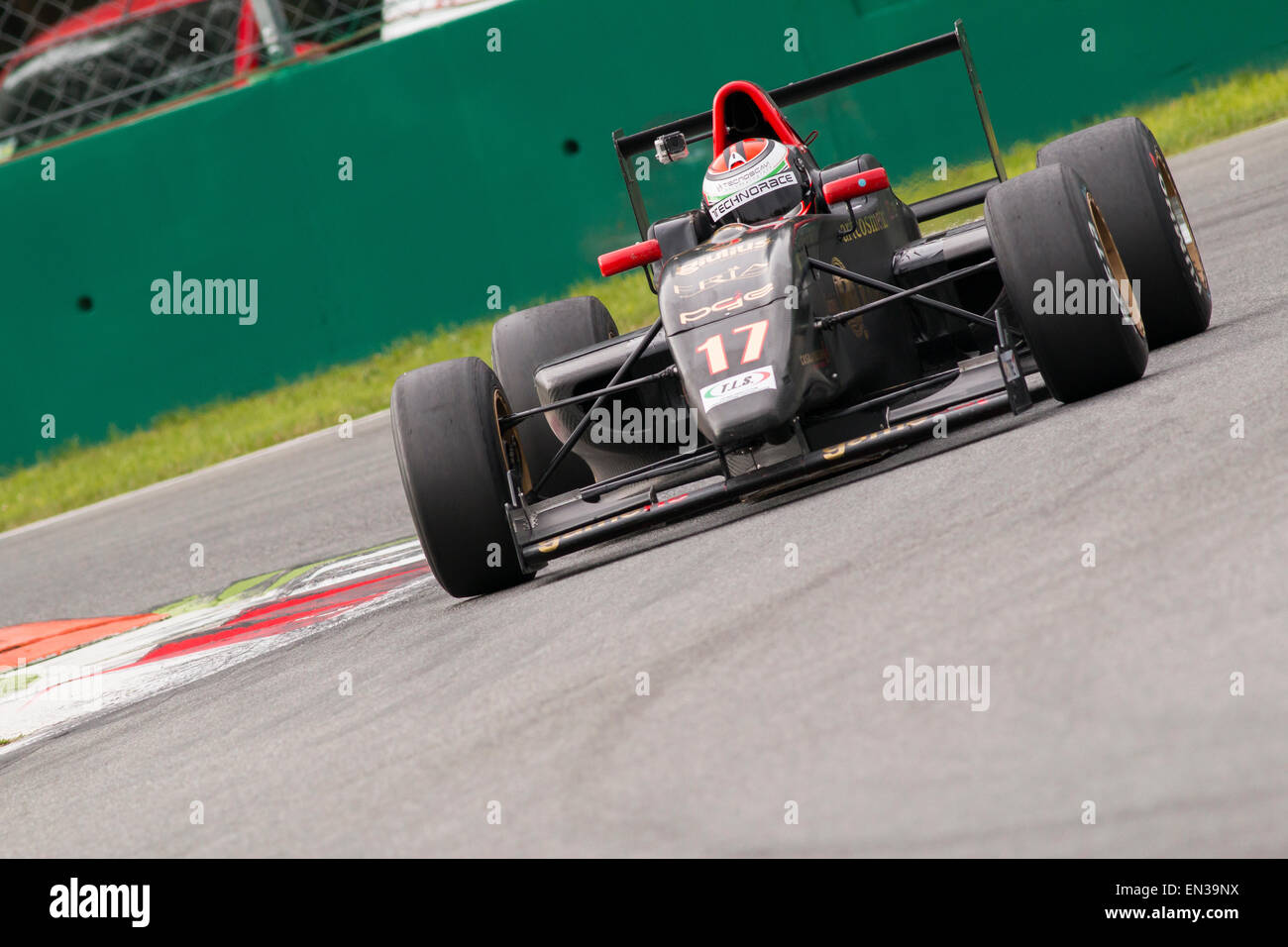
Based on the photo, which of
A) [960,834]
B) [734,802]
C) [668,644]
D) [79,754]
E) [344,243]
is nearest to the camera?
[960,834]

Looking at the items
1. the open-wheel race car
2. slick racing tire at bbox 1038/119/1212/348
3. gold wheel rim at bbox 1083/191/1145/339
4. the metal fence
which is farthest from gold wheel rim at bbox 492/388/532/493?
the metal fence

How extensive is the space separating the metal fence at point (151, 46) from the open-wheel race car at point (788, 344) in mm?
6296

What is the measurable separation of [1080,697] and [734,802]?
0.60 metres

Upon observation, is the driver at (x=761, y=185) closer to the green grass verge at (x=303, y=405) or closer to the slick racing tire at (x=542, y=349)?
the slick racing tire at (x=542, y=349)

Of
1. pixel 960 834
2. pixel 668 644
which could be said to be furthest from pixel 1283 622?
pixel 668 644

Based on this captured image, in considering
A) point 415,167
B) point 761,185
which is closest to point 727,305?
point 761,185

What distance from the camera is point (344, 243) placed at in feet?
39.5

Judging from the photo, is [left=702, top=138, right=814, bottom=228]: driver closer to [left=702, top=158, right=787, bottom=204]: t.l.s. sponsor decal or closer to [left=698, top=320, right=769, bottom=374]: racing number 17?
[left=702, top=158, right=787, bottom=204]: t.l.s. sponsor decal

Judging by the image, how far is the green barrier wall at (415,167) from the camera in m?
12.0

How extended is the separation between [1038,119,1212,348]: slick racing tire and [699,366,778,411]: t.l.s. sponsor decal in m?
1.58

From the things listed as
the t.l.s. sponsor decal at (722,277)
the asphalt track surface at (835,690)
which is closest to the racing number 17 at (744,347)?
the t.l.s. sponsor decal at (722,277)

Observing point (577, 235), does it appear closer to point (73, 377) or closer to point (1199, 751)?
point (73, 377)

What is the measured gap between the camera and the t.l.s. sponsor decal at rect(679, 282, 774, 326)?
532 cm

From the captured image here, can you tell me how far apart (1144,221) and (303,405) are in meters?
7.49
